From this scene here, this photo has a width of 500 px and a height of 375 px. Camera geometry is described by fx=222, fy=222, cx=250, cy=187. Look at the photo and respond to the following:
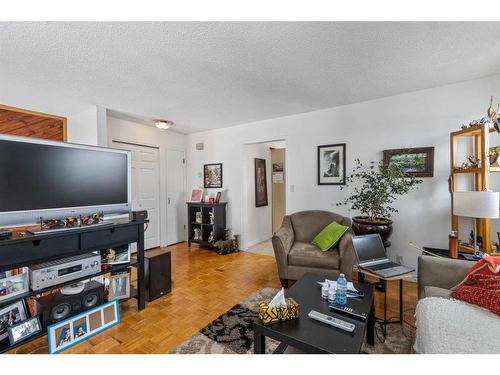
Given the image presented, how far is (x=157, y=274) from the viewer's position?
237 centimetres

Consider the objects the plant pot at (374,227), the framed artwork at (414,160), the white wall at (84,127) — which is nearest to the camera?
the plant pot at (374,227)

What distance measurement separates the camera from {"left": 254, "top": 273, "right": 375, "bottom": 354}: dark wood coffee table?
3.50 feet

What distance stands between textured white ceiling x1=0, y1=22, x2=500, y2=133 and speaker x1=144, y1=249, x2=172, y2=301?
72.9 inches

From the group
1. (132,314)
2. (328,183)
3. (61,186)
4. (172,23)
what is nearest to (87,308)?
(132,314)

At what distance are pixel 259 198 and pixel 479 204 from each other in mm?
3210

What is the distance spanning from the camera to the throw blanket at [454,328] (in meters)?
1.04

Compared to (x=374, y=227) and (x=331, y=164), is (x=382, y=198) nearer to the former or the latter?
(x=374, y=227)

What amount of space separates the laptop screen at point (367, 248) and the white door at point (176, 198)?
140 inches

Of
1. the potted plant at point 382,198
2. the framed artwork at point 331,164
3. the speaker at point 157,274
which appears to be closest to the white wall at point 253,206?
the framed artwork at point 331,164

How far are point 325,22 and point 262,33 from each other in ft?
1.40

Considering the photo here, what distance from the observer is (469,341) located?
1052mm

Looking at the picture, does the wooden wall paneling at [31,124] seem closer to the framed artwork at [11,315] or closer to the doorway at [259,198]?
the framed artwork at [11,315]

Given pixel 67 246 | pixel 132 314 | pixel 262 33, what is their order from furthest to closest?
pixel 132 314 → pixel 67 246 → pixel 262 33

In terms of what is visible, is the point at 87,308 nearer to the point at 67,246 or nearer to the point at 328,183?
the point at 67,246
